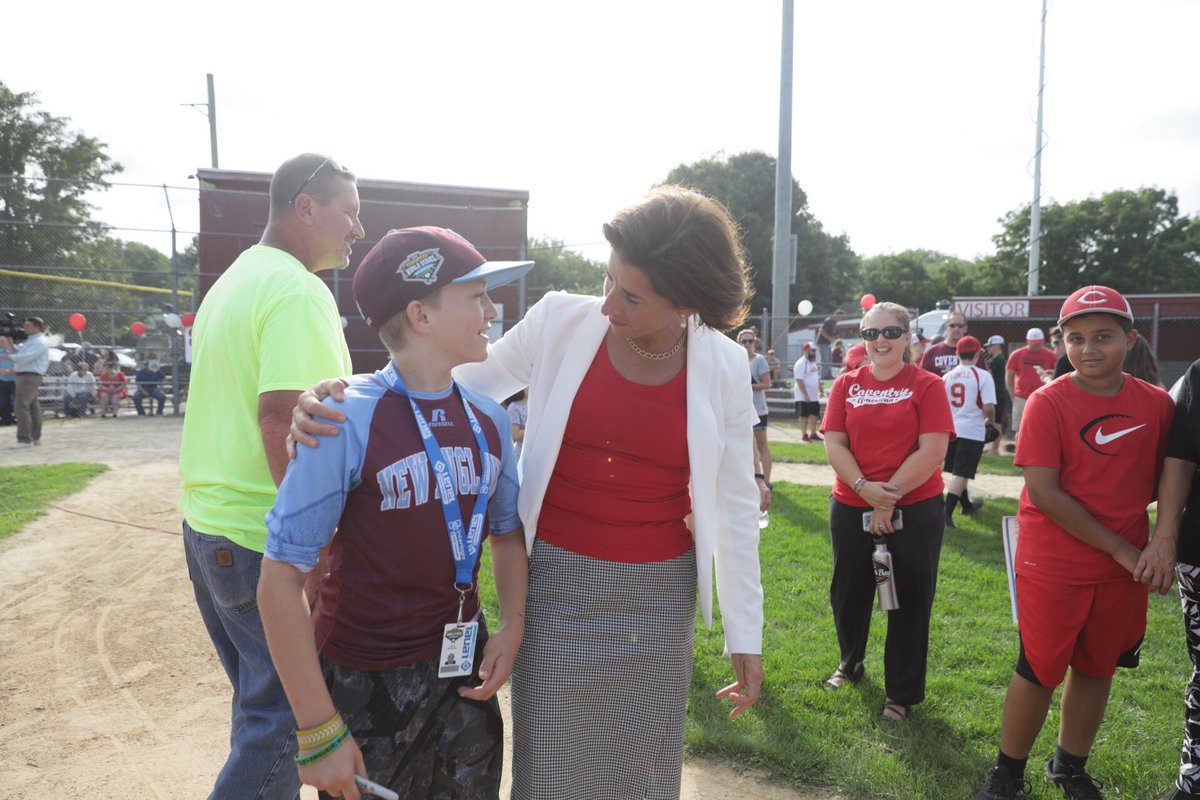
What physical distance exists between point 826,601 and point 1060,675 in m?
2.63

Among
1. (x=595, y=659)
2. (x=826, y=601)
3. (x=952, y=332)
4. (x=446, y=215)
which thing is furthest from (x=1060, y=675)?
(x=446, y=215)

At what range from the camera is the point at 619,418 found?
6.75ft

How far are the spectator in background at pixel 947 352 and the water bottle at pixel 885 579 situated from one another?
573 centimetres

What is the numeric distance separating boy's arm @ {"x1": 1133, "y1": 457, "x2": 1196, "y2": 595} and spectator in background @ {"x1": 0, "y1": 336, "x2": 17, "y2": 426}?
57.6 ft

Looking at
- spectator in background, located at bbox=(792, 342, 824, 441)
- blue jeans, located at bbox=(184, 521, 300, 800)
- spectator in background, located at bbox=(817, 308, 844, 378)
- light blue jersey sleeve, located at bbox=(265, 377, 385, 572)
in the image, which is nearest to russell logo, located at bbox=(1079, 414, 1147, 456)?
light blue jersey sleeve, located at bbox=(265, 377, 385, 572)

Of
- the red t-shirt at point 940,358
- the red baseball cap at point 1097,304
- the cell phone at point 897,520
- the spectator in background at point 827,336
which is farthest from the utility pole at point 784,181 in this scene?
the red baseball cap at point 1097,304

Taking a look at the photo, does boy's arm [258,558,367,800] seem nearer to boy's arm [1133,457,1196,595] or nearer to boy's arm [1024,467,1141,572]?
boy's arm [1024,467,1141,572]

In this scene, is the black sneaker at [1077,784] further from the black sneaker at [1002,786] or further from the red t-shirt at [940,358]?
the red t-shirt at [940,358]

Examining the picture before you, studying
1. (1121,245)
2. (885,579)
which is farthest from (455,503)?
(1121,245)

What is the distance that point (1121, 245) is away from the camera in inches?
1679

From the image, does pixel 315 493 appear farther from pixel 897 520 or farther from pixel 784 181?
pixel 784 181

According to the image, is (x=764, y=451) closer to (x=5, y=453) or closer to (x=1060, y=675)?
(x=1060, y=675)

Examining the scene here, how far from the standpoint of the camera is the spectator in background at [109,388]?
57.1 feet

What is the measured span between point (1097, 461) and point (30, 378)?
1374cm
